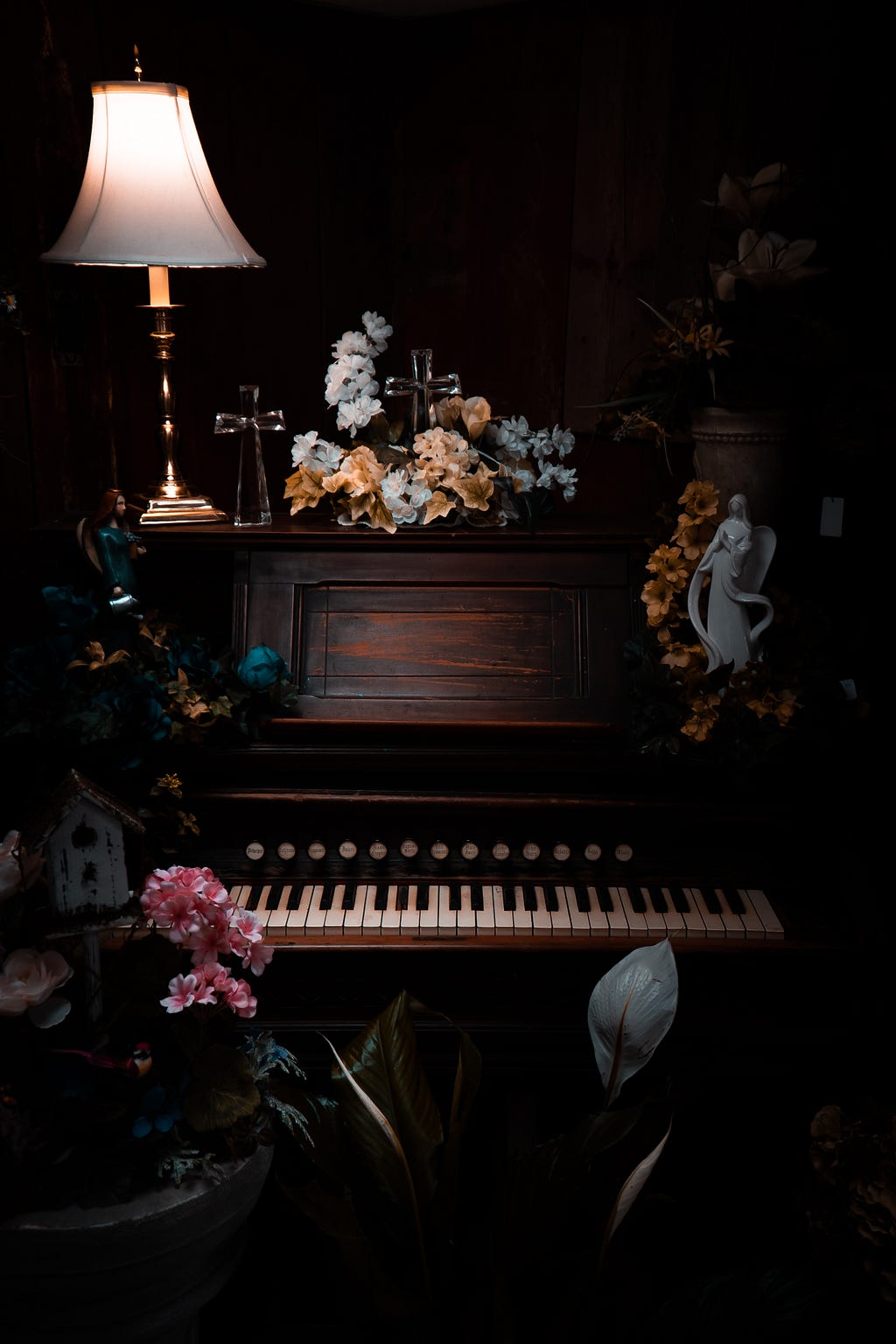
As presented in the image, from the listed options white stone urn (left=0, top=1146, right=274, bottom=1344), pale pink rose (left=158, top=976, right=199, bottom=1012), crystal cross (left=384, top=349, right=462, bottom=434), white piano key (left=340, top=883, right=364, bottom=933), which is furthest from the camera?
crystal cross (left=384, top=349, right=462, bottom=434)

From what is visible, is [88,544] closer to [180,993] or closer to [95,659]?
[95,659]

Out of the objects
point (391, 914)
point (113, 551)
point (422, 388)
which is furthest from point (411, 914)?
point (422, 388)

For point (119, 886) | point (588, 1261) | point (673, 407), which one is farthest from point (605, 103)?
point (588, 1261)

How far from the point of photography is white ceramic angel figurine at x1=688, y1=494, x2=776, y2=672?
1972mm

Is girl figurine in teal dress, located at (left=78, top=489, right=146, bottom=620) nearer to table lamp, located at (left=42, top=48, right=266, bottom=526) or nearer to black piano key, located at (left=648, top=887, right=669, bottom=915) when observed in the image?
table lamp, located at (left=42, top=48, right=266, bottom=526)

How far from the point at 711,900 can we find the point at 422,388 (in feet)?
3.71

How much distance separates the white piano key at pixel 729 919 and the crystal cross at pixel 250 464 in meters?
1.09

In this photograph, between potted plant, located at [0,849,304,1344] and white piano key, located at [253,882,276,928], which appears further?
white piano key, located at [253,882,276,928]

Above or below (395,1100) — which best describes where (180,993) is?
above

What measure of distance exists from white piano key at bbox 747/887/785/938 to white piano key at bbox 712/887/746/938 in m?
0.04

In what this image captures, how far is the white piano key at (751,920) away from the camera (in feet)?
6.20

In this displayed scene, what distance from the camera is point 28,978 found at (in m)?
1.39

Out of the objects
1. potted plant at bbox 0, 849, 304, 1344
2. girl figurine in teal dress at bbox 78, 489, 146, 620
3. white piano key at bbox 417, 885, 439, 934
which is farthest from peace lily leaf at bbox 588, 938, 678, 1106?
girl figurine in teal dress at bbox 78, 489, 146, 620

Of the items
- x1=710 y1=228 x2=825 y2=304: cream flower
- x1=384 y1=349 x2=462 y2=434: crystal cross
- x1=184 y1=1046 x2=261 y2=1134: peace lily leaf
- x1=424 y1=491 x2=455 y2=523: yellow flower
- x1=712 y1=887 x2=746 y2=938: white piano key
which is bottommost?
x1=712 y1=887 x2=746 y2=938: white piano key
